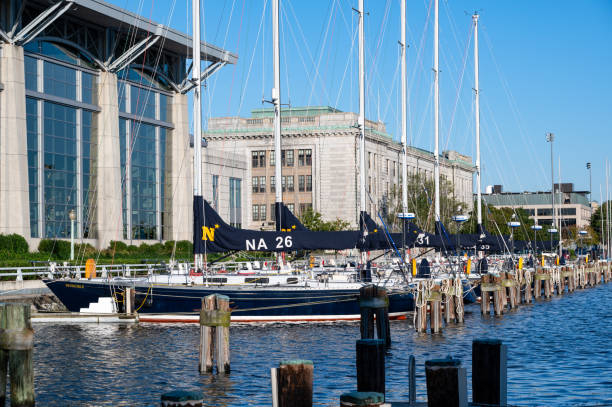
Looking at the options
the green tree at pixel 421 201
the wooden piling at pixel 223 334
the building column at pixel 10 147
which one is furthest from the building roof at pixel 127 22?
the wooden piling at pixel 223 334

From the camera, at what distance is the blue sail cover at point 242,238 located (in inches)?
1578

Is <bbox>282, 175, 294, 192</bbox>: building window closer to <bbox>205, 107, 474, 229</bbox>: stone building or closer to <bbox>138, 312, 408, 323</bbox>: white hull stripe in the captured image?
<bbox>205, 107, 474, 229</bbox>: stone building

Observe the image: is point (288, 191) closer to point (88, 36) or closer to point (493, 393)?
point (88, 36)

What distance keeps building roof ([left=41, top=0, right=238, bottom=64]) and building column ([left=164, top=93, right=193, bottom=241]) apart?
17.6 ft

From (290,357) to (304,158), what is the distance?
96.7 meters

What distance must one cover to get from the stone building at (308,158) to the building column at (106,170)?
4533 centimetres

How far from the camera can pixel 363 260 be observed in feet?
153

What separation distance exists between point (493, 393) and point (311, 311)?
86.4 feet

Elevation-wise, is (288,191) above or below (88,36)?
below

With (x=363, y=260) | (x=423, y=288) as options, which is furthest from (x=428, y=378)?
(x=363, y=260)

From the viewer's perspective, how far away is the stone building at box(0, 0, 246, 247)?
213 feet

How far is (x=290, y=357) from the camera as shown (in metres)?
31.4

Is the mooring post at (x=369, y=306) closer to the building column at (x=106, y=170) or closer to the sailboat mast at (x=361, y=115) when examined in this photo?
the sailboat mast at (x=361, y=115)

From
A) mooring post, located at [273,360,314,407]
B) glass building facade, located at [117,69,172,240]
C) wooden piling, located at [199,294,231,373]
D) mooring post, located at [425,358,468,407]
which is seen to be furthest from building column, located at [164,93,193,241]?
mooring post, located at [425,358,468,407]
